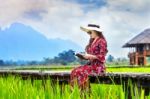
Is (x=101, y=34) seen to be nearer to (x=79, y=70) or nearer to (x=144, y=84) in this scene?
(x=79, y=70)

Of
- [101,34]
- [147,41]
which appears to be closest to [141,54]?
[147,41]

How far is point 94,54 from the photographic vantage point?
338 inches

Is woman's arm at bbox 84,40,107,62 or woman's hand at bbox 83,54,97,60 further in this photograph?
woman's arm at bbox 84,40,107,62

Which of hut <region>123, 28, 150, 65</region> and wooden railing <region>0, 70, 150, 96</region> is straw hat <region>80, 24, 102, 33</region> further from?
hut <region>123, 28, 150, 65</region>

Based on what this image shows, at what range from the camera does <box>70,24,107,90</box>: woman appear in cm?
839

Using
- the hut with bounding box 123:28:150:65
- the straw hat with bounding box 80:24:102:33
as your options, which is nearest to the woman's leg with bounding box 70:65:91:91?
the straw hat with bounding box 80:24:102:33

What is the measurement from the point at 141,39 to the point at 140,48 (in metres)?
5.66

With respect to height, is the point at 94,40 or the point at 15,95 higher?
the point at 94,40

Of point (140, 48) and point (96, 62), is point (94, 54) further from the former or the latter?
point (140, 48)

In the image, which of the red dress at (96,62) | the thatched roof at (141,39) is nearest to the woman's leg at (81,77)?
the red dress at (96,62)

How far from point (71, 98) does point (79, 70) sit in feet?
8.39

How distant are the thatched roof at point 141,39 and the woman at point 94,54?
61.7 m

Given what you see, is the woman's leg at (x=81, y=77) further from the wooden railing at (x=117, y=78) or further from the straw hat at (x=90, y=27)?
the straw hat at (x=90, y=27)

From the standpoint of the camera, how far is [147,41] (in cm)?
7075
